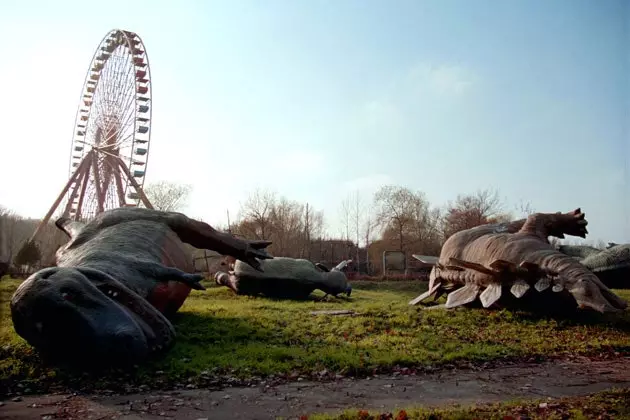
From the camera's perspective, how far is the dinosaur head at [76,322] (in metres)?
4.50

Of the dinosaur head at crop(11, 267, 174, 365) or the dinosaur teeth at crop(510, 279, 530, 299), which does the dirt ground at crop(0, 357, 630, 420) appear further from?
the dinosaur teeth at crop(510, 279, 530, 299)

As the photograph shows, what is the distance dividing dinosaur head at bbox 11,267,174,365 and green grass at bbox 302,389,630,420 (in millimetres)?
1850

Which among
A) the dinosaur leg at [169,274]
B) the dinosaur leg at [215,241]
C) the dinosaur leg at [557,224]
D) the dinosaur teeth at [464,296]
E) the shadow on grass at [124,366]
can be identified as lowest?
the shadow on grass at [124,366]

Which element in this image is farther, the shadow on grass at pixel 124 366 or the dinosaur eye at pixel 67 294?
the shadow on grass at pixel 124 366

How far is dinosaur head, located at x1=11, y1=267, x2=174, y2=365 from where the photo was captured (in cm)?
450

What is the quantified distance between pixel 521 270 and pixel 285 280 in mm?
7048

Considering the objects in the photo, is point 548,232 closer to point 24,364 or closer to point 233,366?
point 233,366

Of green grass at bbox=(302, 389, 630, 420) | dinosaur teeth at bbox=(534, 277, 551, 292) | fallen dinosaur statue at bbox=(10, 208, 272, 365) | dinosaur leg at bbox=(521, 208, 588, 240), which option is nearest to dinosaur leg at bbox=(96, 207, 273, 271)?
fallen dinosaur statue at bbox=(10, 208, 272, 365)

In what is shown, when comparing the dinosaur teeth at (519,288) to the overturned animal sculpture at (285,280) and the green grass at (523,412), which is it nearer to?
the green grass at (523,412)

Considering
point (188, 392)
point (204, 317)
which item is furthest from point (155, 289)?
point (204, 317)

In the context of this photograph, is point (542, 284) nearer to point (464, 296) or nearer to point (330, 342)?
point (464, 296)

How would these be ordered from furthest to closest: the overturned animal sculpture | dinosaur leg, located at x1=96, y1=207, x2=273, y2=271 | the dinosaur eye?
the overturned animal sculpture < dinosaur leg, located at x1=96, y1=207, x2=273, y2=271 < the dinosaur eye

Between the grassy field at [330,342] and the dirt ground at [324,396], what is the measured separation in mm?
453

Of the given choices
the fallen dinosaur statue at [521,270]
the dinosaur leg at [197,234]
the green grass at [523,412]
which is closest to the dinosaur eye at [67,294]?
the green grass at [523,412]
